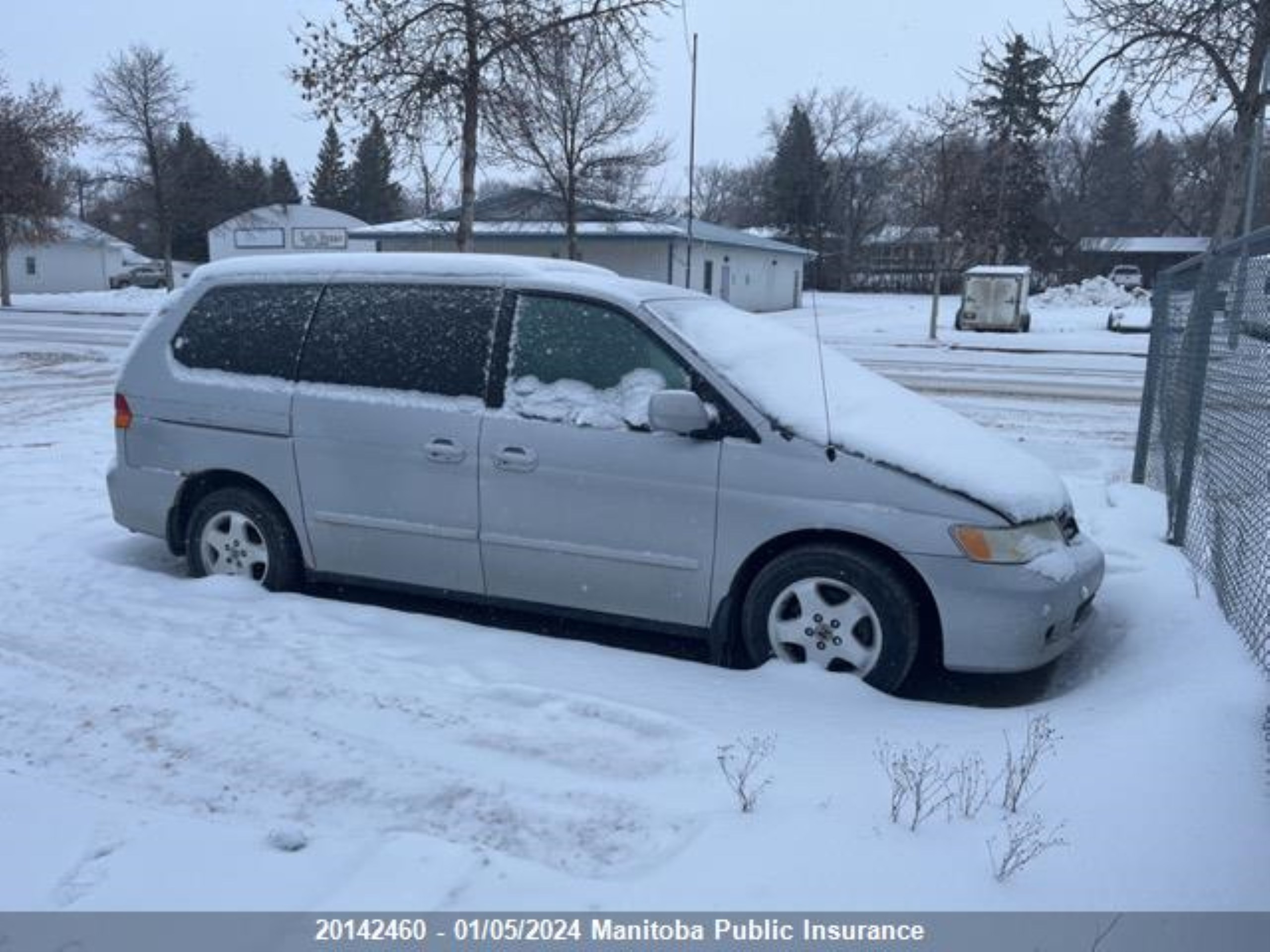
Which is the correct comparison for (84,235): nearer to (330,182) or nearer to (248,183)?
(248,183)

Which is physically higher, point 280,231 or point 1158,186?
point 1158,186

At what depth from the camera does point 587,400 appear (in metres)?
4.69

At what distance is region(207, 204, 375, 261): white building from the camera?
5125 cm

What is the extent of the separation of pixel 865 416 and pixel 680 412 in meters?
0.84

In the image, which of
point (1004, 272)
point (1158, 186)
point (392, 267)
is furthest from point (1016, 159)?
point (392, 267)

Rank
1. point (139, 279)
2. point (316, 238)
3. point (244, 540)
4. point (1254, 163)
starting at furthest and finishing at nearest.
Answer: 1. point (139, 279)
2. point (316, 238)
3. point (1254, 163)
4. point (244, 540)

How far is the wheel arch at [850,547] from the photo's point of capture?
4254mm

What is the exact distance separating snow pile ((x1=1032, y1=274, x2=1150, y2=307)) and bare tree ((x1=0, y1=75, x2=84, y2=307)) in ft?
129

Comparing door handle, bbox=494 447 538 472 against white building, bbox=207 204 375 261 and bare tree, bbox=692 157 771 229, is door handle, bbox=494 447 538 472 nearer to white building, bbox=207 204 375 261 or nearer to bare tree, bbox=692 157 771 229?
white building, bbox=207 204 375 261

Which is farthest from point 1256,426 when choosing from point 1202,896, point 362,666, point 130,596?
point 130,596

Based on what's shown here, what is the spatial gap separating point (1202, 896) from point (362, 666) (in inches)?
118

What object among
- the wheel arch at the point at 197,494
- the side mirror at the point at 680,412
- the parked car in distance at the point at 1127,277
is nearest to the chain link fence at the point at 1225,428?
the side mirror at the point at 680,412

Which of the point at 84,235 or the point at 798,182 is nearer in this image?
the point at 84,235

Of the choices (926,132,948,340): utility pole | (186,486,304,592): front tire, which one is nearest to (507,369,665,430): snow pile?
(186,486,304,592): front tire
